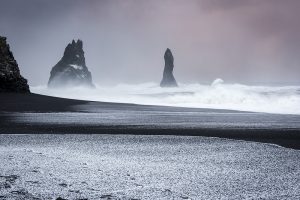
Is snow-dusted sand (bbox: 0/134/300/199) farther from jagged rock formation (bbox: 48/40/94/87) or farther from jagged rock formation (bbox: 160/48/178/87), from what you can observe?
jagged rock formation (bbox: 160/48/178/87)

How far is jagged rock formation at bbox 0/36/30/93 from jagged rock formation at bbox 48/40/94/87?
59894 millimetres

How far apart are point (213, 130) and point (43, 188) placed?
735 centimetres

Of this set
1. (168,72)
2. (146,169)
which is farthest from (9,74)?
(168,72)

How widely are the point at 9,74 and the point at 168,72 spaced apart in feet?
260

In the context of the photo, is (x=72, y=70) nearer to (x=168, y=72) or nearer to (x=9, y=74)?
(x=168, y=72)

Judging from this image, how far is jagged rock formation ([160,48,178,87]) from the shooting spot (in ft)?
348

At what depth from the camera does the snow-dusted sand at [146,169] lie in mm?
4223

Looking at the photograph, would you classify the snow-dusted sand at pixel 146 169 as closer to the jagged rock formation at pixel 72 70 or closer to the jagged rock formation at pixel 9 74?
the jagged rock formation at pixel 9 74

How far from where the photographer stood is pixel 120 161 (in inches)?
241

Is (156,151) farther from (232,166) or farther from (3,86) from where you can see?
(3,86)

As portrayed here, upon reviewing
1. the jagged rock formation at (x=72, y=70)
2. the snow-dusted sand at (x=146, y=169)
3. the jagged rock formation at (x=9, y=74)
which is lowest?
the snow-dusted sand at (x=146, y=169)

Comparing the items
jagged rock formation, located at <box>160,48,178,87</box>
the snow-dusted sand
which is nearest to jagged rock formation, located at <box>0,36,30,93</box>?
the snow-dusted sand

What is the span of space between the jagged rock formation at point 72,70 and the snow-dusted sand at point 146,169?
286 feet

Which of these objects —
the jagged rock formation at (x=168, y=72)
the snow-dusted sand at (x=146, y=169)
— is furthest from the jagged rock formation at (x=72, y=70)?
the snow-dusted sand at (x=146, y=169)
